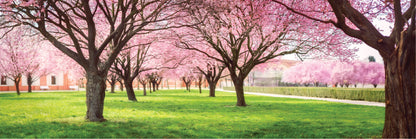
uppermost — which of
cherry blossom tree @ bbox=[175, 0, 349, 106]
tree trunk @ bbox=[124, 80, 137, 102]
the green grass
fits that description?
cherry blossom tree @ bbox=[175, 0, 349, 106]

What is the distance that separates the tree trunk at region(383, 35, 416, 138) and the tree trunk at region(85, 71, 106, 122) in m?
8.20

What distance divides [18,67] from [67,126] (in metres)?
29.9

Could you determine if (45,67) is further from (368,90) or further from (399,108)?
(399,108)

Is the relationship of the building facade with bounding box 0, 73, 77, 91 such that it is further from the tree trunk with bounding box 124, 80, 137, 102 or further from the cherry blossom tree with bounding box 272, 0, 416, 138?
the cherry blossom tree with bounding box 272, 0, 416, 138

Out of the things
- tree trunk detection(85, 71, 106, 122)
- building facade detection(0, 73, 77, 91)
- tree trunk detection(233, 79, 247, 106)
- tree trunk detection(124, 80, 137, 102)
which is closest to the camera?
tree trunk detection(85, 71, 106, 122)

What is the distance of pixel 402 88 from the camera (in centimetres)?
564

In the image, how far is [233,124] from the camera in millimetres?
9617

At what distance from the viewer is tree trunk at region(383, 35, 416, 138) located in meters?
5.50

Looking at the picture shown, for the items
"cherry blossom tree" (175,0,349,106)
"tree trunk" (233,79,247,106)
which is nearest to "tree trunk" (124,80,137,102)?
"cherry blossom tree" (175,0,349,106)

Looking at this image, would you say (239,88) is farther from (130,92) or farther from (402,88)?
(402,88)

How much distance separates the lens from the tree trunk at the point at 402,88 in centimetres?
550

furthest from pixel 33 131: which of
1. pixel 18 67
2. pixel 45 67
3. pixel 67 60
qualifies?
pixel 45 67

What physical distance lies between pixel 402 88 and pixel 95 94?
A: 8.48 m

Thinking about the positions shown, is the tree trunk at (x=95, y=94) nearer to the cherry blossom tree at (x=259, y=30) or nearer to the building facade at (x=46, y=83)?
the cherry blossom tree at (x=259, y=30)
